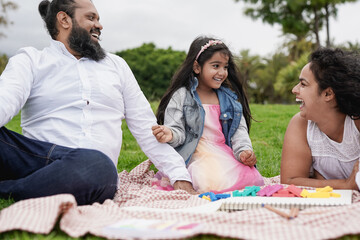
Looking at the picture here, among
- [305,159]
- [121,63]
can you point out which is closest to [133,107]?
[121,63]

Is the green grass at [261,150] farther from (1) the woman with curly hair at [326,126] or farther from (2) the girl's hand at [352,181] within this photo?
(2) the girl's hand at [352,181]

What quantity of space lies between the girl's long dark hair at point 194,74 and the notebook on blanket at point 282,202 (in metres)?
1.60

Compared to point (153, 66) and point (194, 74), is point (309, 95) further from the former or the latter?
point (153, 66)

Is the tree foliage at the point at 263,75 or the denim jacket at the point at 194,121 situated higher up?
the denim jacket at the point at 194,121

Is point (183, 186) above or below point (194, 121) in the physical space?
below

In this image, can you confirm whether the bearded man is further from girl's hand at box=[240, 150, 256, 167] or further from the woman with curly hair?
the woman with curly hair

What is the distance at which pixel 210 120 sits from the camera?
4.27 meters

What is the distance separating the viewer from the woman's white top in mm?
3541

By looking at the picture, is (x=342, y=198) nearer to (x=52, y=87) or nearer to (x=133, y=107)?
(x=133, y=107)

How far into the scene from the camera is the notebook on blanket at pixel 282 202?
2.89 metres

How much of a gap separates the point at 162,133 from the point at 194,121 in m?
0.52

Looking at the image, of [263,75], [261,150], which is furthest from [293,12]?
[261,150]

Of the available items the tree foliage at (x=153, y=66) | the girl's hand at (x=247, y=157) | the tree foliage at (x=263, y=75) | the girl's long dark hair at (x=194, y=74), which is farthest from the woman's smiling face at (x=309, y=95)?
the tree foliage at (x=153, y=66)

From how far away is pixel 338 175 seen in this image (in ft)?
12.0
